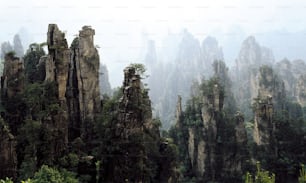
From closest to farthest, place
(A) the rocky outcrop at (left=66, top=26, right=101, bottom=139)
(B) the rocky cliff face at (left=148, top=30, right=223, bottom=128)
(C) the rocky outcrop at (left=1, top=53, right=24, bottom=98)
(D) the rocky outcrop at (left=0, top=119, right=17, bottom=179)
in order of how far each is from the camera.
Answer: (D) the rocky outcrop at (left=0, top=119, right=17, bottom=179)
(C) the rocky outcrop at (left=1, top=53, right=24, bottom=98)
(A) the rocky outcrop at (left=66, top=26, right=101, bottom=139)
(B) the rocky cliff face at (left=148, top=30, right=223, bottom=128)

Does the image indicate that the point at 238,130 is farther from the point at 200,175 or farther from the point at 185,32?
the point at 185,32

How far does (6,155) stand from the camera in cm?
2067

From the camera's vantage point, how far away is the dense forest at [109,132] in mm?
21594

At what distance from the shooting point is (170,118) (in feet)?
197

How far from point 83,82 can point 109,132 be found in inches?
166

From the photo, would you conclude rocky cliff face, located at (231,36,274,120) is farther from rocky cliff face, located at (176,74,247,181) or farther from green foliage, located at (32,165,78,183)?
green foliage, located at (32,165,78,183)

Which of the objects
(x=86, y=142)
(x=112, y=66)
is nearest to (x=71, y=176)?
(x=86, y=142)

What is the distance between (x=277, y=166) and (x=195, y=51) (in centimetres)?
5504

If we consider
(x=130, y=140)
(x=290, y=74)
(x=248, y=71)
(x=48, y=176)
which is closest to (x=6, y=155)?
(x=48, y=176)

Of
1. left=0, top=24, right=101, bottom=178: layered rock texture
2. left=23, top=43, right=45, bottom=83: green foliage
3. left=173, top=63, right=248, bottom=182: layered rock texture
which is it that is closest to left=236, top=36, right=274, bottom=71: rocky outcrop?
left=173, top=63, right=248, bottom=182: layered rock texture

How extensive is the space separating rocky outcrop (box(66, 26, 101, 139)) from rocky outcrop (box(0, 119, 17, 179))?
198 inches

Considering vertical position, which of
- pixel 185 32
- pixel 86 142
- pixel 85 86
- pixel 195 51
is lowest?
pixel 86 142

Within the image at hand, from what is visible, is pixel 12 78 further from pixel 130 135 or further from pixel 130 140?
pixel 130 140

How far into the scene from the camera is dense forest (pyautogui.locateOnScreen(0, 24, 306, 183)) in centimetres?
2159
